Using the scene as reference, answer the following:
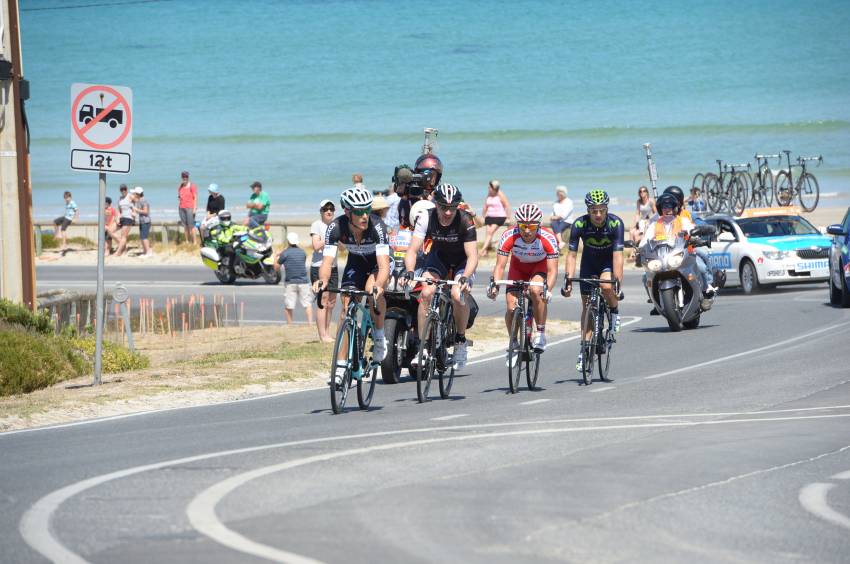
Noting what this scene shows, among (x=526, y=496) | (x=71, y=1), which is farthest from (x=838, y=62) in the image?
(x=526, y=496)

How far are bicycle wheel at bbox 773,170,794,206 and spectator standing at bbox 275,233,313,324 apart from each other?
22.2 meters

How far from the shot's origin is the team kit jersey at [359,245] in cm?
1341

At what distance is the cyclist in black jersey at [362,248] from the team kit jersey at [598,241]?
123 inches

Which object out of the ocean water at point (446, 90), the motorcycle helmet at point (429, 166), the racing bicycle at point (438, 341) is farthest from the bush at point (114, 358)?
the ocean water at point (446, 90)

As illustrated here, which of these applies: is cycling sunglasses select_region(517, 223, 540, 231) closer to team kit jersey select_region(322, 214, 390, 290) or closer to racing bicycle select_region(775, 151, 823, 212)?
team kit jersey select_region(322, 214, 390, 290)

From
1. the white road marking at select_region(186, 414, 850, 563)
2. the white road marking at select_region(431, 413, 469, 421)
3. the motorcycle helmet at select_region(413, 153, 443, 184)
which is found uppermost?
the motorcycle helmet at select_region(413, 153, 443, 184)

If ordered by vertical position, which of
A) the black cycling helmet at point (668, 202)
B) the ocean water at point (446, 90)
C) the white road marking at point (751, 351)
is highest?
the ocean water at point (446, 90)

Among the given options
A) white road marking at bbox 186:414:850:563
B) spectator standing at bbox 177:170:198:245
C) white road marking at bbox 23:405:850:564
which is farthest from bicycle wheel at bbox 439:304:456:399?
spectator standing at bbox 177:170:198:245

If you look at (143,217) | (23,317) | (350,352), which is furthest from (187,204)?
(350,352)

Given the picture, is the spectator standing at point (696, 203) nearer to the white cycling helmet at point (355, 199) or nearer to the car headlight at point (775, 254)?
the car headlight at point (775, 254)

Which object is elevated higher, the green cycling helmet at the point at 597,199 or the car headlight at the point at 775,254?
the green cycling helmet at the point at 597,199

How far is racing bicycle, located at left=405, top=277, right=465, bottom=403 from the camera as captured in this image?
549 inches

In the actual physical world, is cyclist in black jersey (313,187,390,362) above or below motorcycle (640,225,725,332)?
above

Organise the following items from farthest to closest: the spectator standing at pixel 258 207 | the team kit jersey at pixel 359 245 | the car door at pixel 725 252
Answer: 1. the spectator standing at pixel 258 207
2. the car door at pixel 725 252
3. the team kit jersey at pixel 359 245
